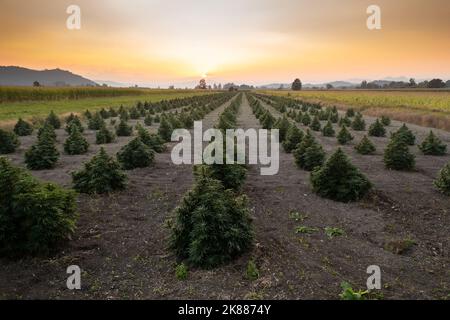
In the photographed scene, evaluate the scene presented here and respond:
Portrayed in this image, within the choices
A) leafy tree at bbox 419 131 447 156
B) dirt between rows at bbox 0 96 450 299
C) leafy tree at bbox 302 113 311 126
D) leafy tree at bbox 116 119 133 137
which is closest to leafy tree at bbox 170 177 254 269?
dirt between rows at bbox 0 96 450 299

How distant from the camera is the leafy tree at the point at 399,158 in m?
14.8

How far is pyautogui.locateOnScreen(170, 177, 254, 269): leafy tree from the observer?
691 centimetres

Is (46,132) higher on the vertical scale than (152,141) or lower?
higher

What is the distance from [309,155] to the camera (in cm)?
1466

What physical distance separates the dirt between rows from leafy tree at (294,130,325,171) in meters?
2.18

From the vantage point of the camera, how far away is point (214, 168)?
1032cm

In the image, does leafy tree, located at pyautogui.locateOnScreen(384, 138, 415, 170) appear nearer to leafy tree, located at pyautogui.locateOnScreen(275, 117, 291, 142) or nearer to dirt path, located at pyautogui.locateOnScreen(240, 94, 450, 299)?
dirt path, located at pyautogui.locateOnScreen(240, 94, 450, 299)

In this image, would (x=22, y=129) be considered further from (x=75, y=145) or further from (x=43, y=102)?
(x=43, y=102)

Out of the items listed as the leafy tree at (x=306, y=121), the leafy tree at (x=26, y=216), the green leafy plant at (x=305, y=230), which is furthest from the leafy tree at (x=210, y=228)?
the leafy tree at (x=306, y=121)

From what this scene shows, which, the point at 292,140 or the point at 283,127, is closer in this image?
the point at 292,140

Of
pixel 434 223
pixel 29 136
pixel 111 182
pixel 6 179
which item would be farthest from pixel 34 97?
pixel 434 223

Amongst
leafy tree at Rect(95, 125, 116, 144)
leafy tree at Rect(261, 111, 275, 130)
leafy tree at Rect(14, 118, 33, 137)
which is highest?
leafy tree at Rect(261, 111, 275, 130)

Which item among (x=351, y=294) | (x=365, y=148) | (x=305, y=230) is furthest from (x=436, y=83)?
(x=351, y=294)

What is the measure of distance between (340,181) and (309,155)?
3.62m
